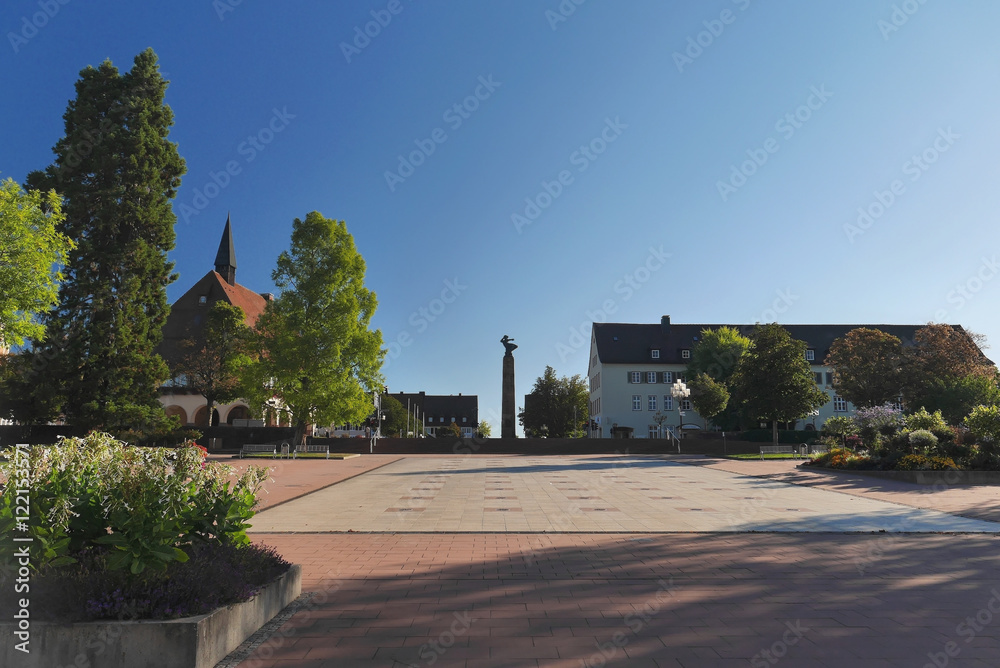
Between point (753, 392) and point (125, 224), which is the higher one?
point (125, 224)

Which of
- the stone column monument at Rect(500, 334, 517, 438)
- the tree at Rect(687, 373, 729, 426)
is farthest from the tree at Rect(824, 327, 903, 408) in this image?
the stone column monument at Rect(500, 334, 517, 438)

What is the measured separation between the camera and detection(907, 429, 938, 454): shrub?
2112 centimetres

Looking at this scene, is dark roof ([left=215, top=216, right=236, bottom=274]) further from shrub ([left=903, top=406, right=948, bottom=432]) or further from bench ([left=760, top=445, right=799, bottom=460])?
shrub ([left=903, top=406, right=948, bottom=432])

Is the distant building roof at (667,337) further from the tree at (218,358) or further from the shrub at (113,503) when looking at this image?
the shrub at (113,503)

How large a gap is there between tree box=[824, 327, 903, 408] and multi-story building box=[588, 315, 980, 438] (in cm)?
1653

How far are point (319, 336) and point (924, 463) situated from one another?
92.1ft

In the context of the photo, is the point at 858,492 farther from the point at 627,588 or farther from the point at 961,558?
the point at 627,588

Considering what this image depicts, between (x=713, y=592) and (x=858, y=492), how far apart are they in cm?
1274

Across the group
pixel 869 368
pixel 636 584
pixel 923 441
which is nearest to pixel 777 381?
pixel 869 368

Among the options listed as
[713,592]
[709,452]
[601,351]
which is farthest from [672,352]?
[713,592]

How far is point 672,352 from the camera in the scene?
77.1 meters

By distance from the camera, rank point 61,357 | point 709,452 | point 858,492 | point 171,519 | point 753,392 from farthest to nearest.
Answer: point 709,452 < point 753,392 < point 61,357 < point 858,492 < point 171,519

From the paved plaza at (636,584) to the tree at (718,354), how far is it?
177 feet

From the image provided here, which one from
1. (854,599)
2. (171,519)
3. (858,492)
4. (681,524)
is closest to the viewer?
(171,519)
